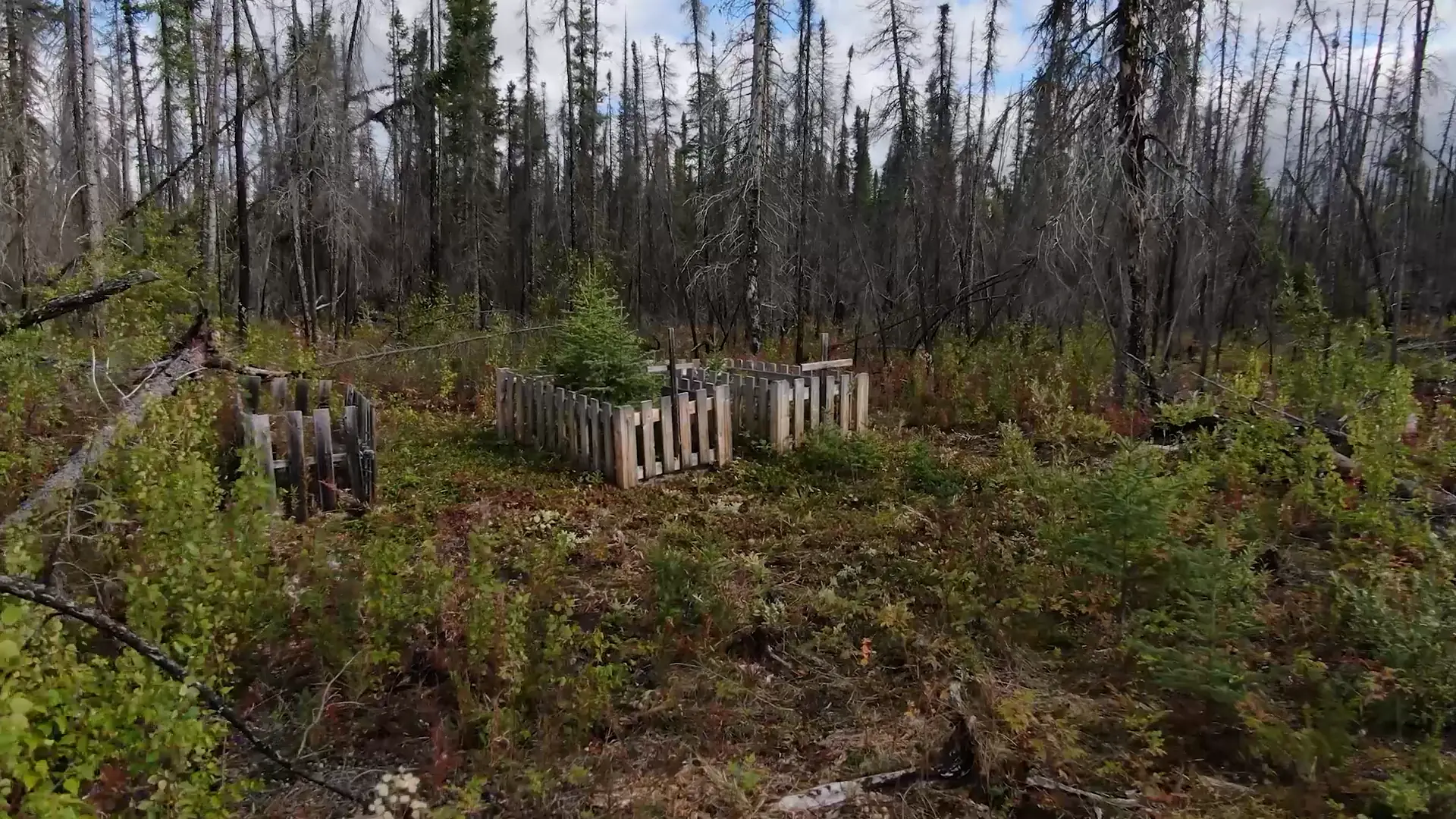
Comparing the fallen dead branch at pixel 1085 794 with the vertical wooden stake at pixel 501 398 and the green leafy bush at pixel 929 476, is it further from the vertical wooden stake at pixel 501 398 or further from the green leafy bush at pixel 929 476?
the vertical wooden stake at pixel 501 398

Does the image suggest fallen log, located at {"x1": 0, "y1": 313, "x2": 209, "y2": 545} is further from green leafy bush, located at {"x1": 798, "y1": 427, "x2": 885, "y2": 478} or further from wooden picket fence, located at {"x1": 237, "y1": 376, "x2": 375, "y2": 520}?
green leafy bush, located at {"x1": 798, "y1": 427, "x2": 885, "y2": 478}

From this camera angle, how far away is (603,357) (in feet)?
25.9

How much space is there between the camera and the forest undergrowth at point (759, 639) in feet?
9.03

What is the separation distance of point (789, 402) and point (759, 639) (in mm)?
4309

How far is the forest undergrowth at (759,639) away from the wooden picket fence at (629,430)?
958mm

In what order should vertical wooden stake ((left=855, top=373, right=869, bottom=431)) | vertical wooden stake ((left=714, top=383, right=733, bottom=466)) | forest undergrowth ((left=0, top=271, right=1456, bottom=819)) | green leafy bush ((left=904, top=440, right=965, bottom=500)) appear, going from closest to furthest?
forest undergrowth ((left=0, top=271, right=1456, bottom=819)) → green leafy bush ((left=904, top=440, right=965, bottom=500)) → vertical wooden stake ((left=714, top=383, right=733, bottom=466)) → vertical wooden stake ((left=855, top=373, right=869, bottom=431))

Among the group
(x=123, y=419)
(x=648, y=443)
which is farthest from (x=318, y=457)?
(x=648, y=443)

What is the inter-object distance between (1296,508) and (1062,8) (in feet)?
20.1

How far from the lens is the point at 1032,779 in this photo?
2.90 metres

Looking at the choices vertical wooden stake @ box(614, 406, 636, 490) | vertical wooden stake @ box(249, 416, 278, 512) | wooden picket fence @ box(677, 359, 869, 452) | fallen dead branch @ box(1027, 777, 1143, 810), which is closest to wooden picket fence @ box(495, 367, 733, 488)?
vertical wooden stake @ box(614, 406, 636, 490)

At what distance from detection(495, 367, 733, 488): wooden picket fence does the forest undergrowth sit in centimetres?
96

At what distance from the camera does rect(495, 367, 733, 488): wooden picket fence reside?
7160 millimetres

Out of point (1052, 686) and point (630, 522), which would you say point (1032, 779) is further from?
point (630, 522)

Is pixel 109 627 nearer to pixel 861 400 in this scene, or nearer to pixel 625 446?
pixel 625 446
